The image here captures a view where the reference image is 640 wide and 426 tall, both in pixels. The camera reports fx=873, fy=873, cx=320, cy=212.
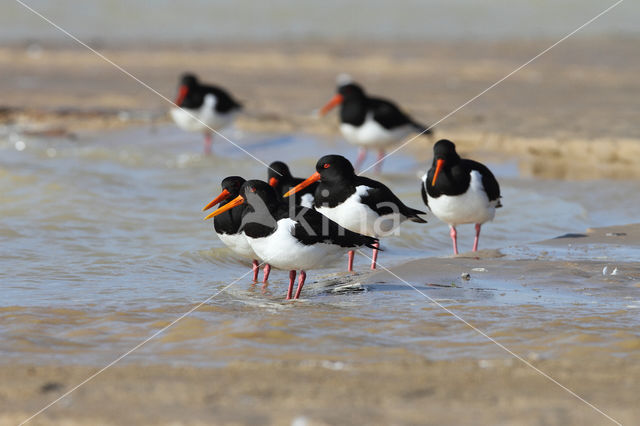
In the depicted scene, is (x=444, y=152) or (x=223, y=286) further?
(x=444, y=152)

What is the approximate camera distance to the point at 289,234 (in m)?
5.86

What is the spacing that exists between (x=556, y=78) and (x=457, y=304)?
14759 millimetres

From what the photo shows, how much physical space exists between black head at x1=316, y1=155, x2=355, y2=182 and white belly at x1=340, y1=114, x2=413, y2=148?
4.73 metres

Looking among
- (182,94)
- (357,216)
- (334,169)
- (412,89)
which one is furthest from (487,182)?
(412,89)

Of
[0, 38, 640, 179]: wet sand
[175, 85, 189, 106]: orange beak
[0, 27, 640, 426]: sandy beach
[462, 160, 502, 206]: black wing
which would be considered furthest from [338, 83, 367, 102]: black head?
[462, 160, 502, 206]: black wing

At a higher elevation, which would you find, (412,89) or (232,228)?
(412,89)

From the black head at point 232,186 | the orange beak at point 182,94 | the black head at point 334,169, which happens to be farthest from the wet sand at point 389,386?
the orange beak at point 182,94

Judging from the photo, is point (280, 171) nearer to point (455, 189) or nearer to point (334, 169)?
→ point (334, 169)

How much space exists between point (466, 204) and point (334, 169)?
1213mm

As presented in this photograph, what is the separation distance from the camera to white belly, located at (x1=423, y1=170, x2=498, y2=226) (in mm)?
7340

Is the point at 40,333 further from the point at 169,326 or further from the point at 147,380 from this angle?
the point at 147,380

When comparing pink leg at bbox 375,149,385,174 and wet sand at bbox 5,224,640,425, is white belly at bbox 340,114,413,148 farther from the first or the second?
wet sand at bbox 5,224,640,425

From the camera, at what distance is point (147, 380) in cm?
431

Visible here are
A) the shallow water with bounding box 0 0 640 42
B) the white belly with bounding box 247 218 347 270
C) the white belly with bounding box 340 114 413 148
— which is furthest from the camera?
the shallow water with bounding box 0 0 640 42
